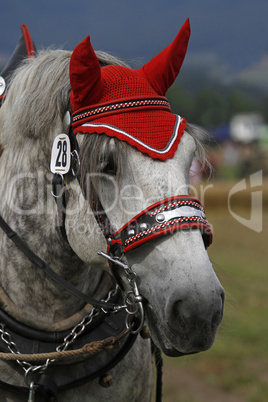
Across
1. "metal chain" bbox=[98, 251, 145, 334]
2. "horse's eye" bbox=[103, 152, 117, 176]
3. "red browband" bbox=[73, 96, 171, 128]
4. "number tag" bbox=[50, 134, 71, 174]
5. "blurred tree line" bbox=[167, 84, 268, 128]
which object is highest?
"red browband" bbox=[73, 96, 171, 128]

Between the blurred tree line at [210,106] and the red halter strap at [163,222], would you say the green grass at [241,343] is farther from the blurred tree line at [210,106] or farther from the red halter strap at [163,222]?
the blurred tree line at [210,106]

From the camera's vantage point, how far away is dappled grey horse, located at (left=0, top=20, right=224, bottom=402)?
5.94 ft

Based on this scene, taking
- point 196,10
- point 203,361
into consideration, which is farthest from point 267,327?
point 196,10

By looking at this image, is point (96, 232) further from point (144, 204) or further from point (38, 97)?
point (38, 97)

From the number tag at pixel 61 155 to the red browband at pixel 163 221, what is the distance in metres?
0.38

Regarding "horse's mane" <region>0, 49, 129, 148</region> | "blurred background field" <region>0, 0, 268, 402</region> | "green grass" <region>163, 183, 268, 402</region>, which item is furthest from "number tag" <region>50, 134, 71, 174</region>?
"green grass" <region>163, 183, 268, 402</region>

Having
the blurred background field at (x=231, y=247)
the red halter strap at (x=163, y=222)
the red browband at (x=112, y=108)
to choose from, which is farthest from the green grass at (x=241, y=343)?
the red browband at (x=112, y=108)

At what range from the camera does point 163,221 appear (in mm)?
1798

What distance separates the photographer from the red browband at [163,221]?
1797mm

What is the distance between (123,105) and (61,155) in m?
0.33

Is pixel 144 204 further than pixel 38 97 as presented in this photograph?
No

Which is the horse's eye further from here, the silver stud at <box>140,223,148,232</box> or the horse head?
the silver stud at <box>140,223,148,232</box>

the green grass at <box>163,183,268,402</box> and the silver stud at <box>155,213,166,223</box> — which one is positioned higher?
the silver stud at <box>155,213,166,223</box>

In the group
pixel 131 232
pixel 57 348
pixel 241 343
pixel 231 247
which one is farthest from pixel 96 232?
pixel 231 247
